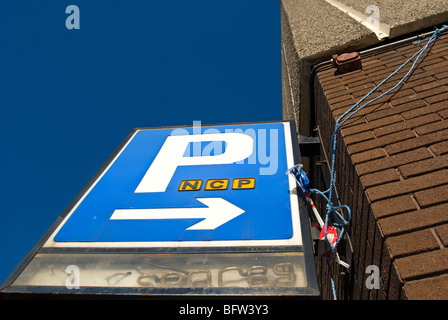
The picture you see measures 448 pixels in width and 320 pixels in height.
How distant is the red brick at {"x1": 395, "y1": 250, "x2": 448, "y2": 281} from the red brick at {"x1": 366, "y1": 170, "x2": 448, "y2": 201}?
0.39 metres

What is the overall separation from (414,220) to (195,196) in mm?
1284

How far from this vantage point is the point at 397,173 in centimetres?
186

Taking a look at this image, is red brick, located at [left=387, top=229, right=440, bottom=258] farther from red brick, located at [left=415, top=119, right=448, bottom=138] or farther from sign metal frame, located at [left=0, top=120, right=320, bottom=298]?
red brick, located at [left=415, top=119, right=448, bottom=138]

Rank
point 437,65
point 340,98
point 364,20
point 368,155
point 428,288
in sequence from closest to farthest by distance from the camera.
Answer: point 428,288 → point 368,155 → point 437,65 → point 340,98 → point 364,20

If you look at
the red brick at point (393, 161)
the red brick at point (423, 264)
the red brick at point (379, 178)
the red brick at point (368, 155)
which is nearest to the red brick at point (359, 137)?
the red brick at point (368, 155)

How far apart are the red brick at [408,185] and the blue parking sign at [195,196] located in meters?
0.45

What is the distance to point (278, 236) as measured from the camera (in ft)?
6.20

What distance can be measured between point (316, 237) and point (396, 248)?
634mm

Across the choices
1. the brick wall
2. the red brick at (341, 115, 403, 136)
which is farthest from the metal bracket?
the red brick at (341, 115, 403, 136)

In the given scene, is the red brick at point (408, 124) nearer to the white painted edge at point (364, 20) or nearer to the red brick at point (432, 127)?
the red brick at point (432, 127)

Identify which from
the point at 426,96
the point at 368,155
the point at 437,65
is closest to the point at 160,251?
the point at 368,155

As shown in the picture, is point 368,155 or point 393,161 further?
point 368,155

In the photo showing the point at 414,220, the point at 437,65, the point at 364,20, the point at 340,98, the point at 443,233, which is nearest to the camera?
the point at 443,233

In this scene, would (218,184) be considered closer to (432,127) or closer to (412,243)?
(412,243)
